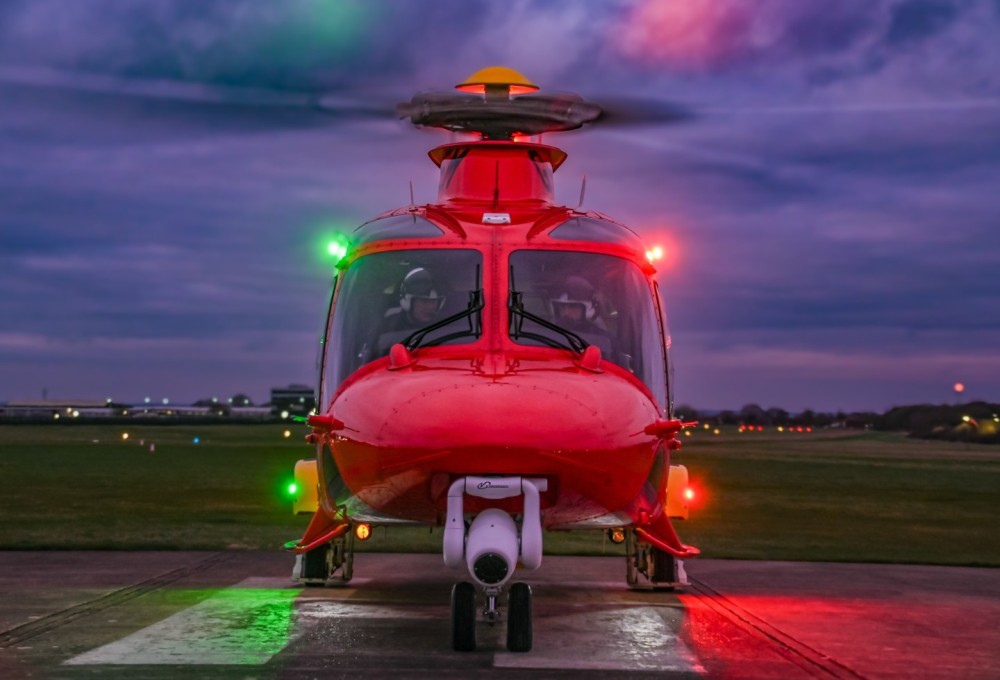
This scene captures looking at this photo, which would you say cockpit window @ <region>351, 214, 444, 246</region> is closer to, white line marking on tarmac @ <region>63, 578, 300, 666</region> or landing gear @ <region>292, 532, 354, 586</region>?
landing gear @ <region>292, 532, 354, 586</region>

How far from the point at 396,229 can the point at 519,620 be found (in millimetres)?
3175

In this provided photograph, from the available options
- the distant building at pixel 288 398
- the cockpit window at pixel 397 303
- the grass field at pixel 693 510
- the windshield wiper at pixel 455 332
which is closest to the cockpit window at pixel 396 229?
the cockpit window at pixel 397 303

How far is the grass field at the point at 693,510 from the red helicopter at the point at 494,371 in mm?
5911

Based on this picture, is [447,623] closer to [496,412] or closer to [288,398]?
[496,412]

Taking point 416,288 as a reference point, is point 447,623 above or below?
below

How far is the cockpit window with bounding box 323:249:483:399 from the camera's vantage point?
30.6 ft

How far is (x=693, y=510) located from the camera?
22.8 metres

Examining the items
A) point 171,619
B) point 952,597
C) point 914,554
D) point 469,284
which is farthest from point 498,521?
point 914,554

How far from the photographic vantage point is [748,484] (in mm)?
30438

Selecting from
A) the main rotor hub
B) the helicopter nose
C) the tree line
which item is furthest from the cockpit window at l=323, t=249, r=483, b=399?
the tree line

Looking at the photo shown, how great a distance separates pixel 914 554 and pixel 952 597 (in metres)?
4.60

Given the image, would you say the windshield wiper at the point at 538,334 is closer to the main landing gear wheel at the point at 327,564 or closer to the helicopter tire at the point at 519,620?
the helicopter tire at the point at 519,620

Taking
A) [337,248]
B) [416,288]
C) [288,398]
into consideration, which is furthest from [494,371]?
[288,398]

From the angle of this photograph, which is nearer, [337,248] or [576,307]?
[576,307]
